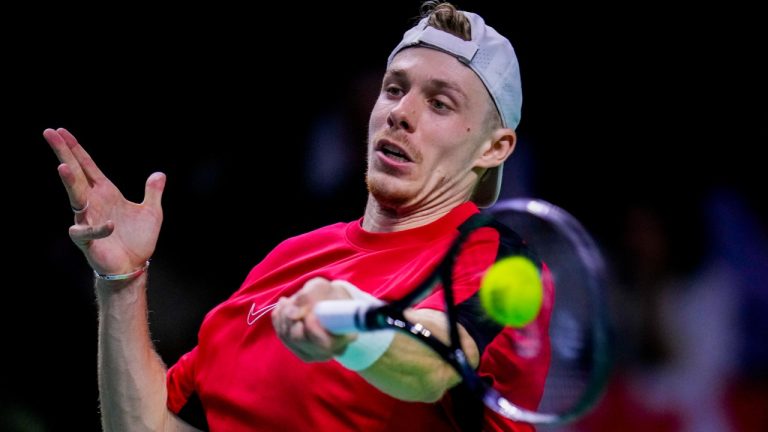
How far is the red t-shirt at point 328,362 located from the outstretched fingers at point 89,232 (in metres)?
0.39

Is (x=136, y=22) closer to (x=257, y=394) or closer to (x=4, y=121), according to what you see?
(x=4, y=121)

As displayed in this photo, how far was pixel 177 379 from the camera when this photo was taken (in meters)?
2.73

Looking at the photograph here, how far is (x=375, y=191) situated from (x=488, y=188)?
0.40 m

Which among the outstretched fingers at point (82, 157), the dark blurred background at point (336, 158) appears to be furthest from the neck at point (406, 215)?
the dark blurred background at point (336, 158)

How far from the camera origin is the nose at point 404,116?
253 cm

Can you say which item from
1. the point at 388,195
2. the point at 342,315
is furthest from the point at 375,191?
the point at 342,315

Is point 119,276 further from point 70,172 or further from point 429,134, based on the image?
point 429,134

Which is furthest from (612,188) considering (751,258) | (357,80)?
(357,80)

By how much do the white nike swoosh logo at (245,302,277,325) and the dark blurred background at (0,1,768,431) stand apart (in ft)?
4.48

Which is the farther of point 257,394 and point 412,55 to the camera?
point 412,55

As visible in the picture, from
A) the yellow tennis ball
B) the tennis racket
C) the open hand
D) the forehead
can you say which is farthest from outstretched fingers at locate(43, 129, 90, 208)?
the yellow tennis ball

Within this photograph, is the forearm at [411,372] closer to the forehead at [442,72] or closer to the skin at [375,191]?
the skin at [375,191]

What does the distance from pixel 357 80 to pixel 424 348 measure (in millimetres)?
3214

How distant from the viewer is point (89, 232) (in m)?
2.48
